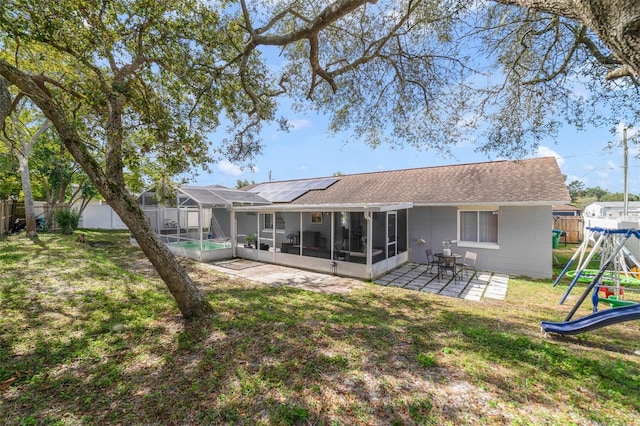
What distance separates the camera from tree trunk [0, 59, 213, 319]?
4.17 metres

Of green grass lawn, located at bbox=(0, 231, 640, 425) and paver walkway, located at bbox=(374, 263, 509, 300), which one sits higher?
green grass lawn, located at bbox=(0, 231, 640, 425)

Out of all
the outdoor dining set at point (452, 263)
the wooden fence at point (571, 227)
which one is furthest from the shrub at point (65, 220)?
the wooden fence at point (571, 227)

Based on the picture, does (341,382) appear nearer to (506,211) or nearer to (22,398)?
(22,398)

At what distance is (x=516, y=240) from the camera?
9.69m

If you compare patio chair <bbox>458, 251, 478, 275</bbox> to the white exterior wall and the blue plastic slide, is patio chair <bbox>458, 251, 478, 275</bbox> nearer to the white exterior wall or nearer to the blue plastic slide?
the white exterior wall

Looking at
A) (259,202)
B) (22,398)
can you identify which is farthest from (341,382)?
(259,202)

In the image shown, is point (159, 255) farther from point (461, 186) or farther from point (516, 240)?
point (461, 186)

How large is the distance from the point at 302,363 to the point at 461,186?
10.5 m

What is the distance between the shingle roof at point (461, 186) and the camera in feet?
31.4

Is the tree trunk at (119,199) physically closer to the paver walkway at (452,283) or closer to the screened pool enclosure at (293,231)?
the screened pool enclosure at (293,231)

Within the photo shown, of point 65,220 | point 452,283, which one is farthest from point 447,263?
point 65,220

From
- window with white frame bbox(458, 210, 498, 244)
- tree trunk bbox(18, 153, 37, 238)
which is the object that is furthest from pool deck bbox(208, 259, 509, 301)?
tree trunk bbox(18, 153, 37, 238)

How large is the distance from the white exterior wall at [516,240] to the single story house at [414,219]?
0.03m

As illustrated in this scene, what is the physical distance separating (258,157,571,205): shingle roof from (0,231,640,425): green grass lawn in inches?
172
